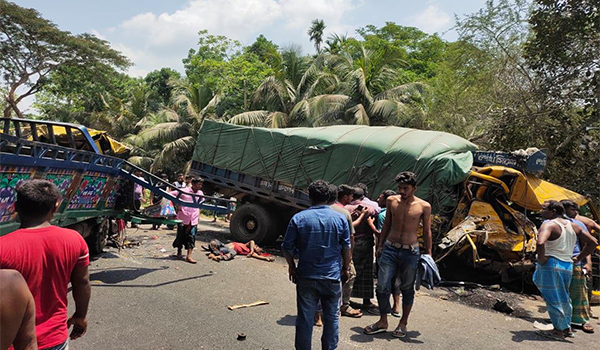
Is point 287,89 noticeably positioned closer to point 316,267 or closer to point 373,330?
point 373,330

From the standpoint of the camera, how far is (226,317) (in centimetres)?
512

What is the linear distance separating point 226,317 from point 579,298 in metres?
4.40

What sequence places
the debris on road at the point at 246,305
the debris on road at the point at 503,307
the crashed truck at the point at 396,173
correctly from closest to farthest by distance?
1. the debris on road at the point at 246,305
2. the debris on road at the point at 503,307
3. the crashed truck at the point at 396,173

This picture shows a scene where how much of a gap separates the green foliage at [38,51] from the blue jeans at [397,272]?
21.1m

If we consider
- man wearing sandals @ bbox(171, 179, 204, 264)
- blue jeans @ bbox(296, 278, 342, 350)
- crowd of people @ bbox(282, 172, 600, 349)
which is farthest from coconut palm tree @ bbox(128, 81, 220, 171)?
blue jeans @ bbox(296, 278, 342, 350)

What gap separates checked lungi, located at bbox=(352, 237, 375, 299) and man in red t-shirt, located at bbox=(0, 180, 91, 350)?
148 inches

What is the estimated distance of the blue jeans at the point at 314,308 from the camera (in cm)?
360

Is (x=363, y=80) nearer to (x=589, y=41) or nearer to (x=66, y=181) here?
(x=589, y=41)

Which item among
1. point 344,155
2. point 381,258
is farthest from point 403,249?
point 344,155

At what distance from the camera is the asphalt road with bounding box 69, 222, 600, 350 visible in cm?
445

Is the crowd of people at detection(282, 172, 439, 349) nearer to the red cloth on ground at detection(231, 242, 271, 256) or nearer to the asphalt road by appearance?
the asphalt road

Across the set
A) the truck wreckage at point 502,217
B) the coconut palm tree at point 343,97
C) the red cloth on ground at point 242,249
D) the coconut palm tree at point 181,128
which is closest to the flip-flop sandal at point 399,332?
the truck wreckage at point 502,217

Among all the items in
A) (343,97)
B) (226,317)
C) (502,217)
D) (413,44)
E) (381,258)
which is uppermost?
(413,44)

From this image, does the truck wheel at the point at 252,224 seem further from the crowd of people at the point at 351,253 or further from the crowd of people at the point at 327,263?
the crowd of people at the point at 351,253
